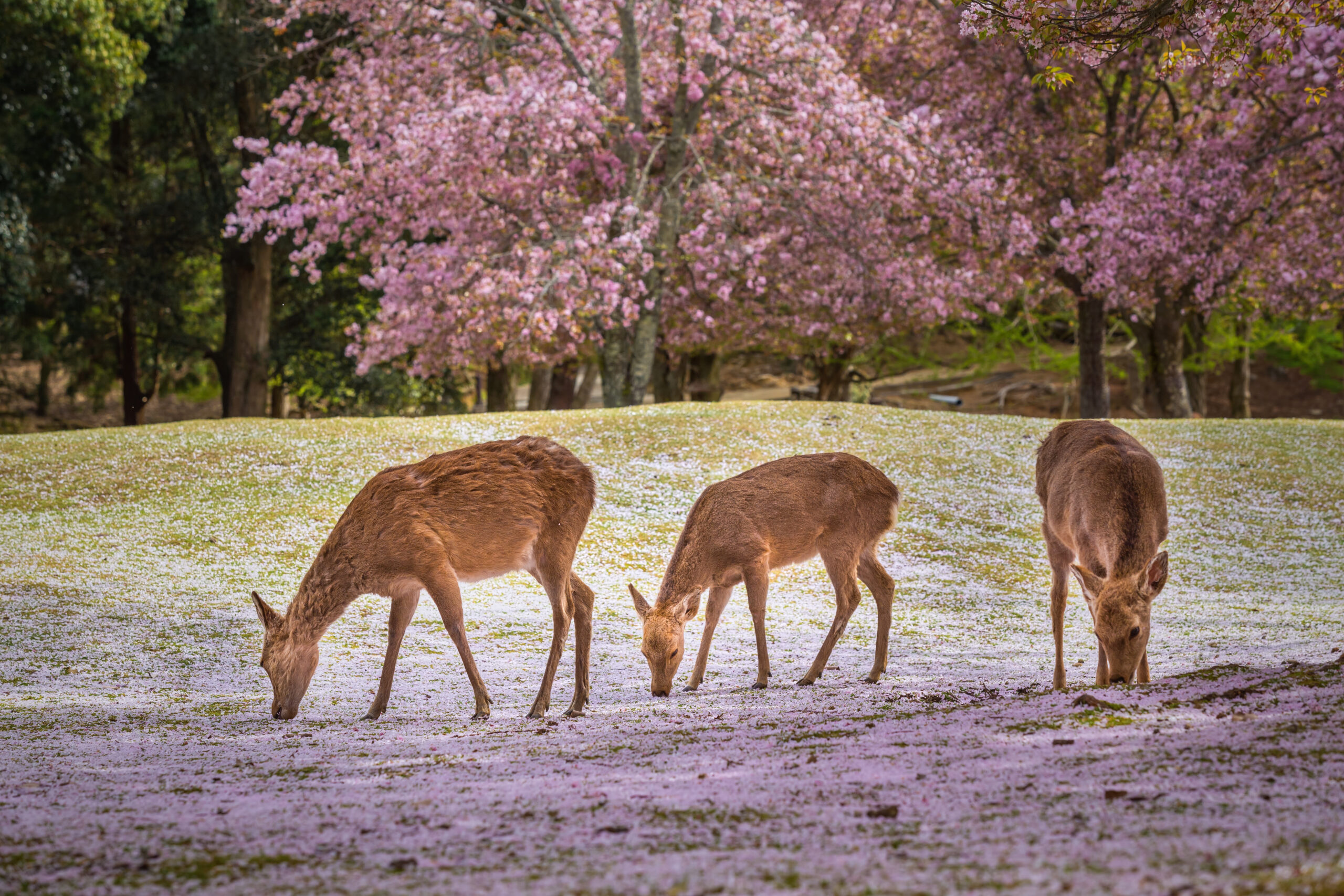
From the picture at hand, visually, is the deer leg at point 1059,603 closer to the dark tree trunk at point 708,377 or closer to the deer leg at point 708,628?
the deer leg at point 708,628

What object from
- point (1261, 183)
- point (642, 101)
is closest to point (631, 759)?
point (642, 101)

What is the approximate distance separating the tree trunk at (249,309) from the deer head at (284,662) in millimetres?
22181

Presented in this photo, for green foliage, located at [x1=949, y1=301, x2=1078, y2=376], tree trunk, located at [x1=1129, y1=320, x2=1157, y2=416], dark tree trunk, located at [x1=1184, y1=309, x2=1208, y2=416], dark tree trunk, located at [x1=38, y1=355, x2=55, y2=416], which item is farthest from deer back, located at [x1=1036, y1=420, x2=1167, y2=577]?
dark tree trunk, located at [x1=38, y1=355, x2=55, y2=416]

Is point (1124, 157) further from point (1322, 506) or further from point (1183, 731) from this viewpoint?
point (1183, 731)

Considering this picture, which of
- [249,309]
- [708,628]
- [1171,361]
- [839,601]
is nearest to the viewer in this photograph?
[708,628]

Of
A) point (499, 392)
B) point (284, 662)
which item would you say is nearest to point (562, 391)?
point (499, 392)

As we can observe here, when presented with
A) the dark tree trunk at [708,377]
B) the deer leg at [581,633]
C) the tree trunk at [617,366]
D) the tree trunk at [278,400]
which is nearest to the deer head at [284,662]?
the deer leg at [581,633]

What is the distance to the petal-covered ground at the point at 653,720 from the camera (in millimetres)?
3652

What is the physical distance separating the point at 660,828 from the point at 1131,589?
3385 millimetres

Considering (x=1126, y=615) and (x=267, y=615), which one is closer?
(x=1126, y=615)

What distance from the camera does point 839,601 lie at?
839 cm

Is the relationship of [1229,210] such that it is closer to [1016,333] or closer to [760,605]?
[1016,333]

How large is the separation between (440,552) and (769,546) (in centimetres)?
232

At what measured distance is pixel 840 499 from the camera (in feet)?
27.2
